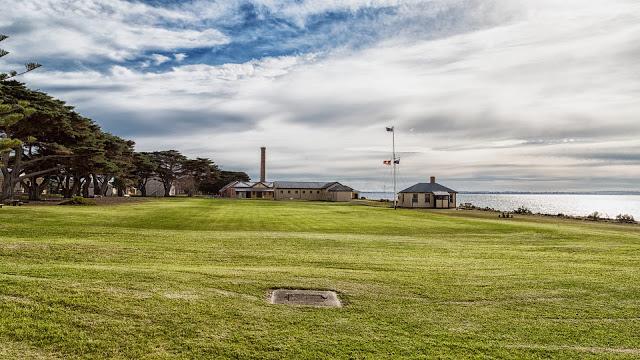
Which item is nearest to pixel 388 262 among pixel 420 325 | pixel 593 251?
pixel 420 325

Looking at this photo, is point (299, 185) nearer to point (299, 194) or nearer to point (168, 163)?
point (299, 194)

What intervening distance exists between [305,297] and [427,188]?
72.2 m

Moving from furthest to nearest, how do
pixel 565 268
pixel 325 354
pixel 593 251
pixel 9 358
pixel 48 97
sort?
1. pixel 48 97
2. pixel 593 251
3. pixel 565 268
4. pixel 325 354
5. pixel 9 358

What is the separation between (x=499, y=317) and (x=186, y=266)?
8793 millimetres

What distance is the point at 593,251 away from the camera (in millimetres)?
20797

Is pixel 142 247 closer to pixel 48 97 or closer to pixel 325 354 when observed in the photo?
pixel 325 354

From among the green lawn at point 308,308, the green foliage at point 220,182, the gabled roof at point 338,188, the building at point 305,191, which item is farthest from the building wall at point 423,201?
the green foliage at point 220,182

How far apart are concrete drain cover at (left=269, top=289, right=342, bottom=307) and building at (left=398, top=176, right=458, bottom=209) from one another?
2732 inches

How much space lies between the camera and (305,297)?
10.1 metres

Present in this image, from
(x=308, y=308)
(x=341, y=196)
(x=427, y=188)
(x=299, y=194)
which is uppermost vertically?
(x=427, y=188)

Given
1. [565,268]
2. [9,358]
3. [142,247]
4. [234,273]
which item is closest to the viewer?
[9,358]

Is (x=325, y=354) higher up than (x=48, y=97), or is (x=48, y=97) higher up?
(x=48, y=97)

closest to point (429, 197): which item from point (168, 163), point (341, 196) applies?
point (341, 196)

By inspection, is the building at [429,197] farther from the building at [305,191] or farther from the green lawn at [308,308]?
the green lawn at [308,308]
